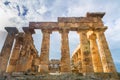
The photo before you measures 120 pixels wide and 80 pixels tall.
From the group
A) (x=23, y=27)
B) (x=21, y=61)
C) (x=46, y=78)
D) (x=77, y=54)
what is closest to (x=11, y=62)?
(x=21, y=61)

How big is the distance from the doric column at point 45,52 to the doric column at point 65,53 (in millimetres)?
1839

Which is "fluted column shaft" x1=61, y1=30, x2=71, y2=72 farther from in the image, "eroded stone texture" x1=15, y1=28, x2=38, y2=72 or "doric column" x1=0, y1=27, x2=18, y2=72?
"doric column" x1=0, y1=27, x2=18, y2=72

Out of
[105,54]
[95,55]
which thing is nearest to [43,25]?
[95,55]

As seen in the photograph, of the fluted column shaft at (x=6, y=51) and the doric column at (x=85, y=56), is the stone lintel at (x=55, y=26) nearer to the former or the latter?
the doric column at (x=85, y=56)

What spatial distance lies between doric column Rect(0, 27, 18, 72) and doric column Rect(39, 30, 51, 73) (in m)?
4.73

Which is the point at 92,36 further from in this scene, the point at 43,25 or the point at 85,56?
the point at 43,25

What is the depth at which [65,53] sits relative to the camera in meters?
19.2

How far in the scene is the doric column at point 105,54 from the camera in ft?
59.4

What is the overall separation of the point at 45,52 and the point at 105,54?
728 centimetres

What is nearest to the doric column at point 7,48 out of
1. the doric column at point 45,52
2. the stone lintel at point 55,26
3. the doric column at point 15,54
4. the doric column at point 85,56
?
the doric column at point 15,54

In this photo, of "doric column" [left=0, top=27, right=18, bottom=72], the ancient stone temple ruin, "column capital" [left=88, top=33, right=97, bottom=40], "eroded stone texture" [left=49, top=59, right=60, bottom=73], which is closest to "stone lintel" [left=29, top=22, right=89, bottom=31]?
the ancient stone temple ruin

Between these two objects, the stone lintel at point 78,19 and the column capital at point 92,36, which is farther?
the column capital at point 92,36

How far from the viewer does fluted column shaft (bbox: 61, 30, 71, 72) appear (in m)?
18.2

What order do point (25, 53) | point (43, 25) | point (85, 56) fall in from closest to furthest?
1. point (85, 56)
2. point (25, 53)
3. point (43, 25)
